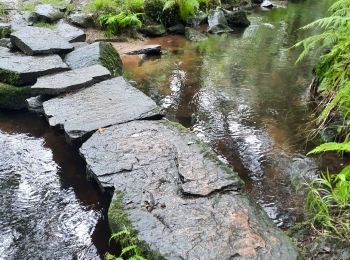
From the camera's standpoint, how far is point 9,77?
5.48 m

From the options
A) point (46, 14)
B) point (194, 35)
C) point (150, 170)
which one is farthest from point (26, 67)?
point (194, 35)

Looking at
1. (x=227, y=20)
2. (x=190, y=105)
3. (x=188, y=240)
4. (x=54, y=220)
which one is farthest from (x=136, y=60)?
(x=188, y=240)

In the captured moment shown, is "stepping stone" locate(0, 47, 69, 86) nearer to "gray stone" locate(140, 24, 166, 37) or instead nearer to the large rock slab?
the large rock slab

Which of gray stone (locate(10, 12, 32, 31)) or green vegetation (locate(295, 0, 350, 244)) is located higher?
green vegetation (locate(295, 0, 350, 244))

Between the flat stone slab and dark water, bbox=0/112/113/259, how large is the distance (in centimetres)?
33

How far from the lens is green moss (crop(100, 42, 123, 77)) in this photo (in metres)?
6.29

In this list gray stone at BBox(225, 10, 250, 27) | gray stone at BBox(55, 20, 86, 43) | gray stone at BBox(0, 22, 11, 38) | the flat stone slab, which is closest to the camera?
the flat stone slab

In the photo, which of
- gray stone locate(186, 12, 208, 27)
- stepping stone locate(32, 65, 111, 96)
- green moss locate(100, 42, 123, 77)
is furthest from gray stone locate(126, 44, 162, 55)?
gray stone locate(186, 12, 208, 27)

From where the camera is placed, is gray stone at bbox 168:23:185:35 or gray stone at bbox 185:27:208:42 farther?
gray stone at bbox 168:23:185:35

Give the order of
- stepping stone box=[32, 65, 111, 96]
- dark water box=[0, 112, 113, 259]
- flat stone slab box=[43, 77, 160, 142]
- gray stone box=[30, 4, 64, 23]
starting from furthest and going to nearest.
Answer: gray stone box=[30, 4, 64, 23] < stepping stone box=[32, 65, 111, 96] < flat stone slab box=[43, 77, 160, 142] < dark water box=[0, 112, 113, 259]

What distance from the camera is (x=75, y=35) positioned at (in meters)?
7.79

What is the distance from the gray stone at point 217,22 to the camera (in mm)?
10539

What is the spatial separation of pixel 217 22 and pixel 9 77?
6761 millimetres

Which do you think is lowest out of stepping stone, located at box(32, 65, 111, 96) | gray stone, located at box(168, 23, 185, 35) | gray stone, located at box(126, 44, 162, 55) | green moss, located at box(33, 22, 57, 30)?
gray stone, located at box(168, 23, 185, 35)
